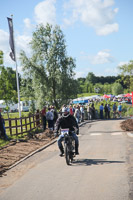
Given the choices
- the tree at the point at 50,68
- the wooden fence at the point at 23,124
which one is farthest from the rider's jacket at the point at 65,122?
the tree at the point at 50,68

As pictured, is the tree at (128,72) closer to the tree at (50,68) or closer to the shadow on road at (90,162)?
the tree at (50,68)

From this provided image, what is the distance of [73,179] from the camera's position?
7.01m

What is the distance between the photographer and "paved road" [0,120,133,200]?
5824mm

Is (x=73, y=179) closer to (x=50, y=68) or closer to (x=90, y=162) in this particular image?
(x=90, y=162)

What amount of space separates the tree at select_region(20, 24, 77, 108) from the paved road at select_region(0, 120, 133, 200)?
1259 inches

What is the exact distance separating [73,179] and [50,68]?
119 feet

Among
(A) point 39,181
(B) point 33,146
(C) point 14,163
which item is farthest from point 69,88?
(A) point 39,181

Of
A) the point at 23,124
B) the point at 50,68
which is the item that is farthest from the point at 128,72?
the point at 23,124

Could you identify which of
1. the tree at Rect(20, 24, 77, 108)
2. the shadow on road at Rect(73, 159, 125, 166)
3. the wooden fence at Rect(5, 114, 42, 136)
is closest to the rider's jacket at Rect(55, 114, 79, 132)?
the shadow on road at Rect(73, 159, 125, 166)

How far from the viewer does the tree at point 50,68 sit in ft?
139

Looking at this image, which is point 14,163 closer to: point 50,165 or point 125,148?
point 50,165

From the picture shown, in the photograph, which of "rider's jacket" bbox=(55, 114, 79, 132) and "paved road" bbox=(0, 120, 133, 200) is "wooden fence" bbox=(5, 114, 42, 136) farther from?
"rider's jacket" bbox=(55, 114, 79, 132)

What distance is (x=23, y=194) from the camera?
6.10 meters

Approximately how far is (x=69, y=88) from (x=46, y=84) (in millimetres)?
3505
